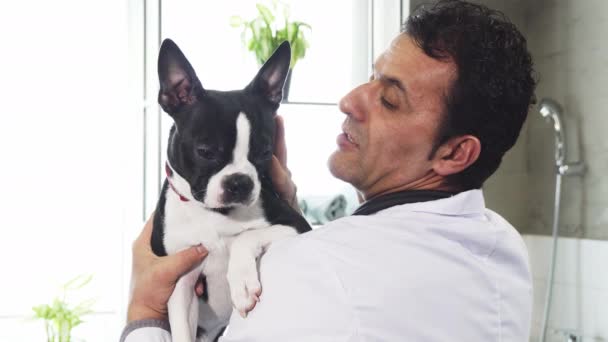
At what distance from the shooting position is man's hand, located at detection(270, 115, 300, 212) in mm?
1303

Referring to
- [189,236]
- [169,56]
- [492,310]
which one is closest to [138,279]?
[189,236]

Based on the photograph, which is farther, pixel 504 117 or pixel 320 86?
pixel 320 86

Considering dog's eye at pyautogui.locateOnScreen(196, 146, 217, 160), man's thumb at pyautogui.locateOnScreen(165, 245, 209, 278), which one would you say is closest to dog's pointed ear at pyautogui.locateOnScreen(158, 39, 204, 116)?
dog's eye at pyautogui.locateOnScreen(196, 146, 217, 160)

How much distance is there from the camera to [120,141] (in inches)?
96.4

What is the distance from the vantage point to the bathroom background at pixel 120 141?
2244mm

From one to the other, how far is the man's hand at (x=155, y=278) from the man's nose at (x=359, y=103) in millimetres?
368

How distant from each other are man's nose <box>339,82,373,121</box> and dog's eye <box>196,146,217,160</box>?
10.6 inches

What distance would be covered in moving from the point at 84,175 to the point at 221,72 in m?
0.73

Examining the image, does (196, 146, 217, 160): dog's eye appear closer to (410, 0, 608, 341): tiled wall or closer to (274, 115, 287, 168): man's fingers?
(274, 115, 287, 168): man's fingers

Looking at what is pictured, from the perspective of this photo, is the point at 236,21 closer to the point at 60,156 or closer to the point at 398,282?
the point at 60,156

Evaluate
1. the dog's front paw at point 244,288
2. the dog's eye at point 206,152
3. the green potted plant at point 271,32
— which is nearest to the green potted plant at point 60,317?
the green potted plant at point 271,32

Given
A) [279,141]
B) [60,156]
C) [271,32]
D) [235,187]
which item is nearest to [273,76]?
[279,141]

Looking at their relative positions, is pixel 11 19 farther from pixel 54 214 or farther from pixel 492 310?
pixel 492 310

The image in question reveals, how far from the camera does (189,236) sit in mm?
1185
